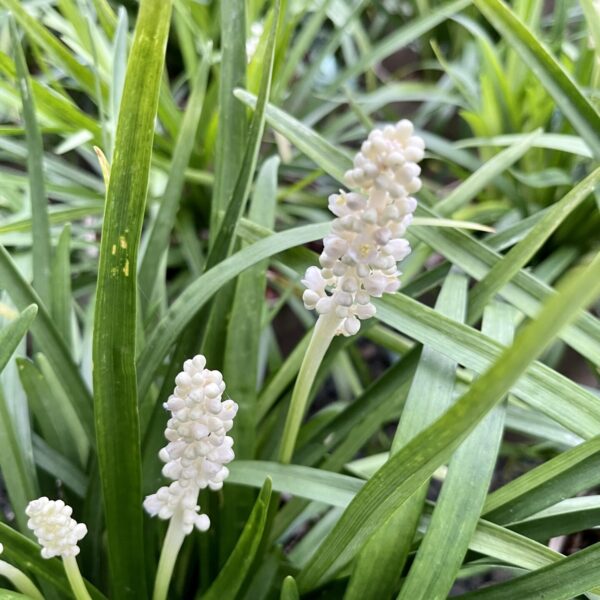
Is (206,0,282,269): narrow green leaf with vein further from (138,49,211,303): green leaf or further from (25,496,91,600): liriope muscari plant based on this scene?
(25,496,91,600): liriope muscari plant

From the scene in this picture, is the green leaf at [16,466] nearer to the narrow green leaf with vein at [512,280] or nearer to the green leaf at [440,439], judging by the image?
the green leaf at [440,439]

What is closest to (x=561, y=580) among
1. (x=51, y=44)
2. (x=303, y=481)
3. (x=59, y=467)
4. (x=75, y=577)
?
(x=303, y=481)

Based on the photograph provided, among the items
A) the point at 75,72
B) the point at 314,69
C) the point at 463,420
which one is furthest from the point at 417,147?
the point at 314,69

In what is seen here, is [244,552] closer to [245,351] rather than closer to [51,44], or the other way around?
[245,351]

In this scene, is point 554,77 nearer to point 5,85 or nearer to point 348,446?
point 348,446

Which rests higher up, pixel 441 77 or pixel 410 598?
pixel 441 77

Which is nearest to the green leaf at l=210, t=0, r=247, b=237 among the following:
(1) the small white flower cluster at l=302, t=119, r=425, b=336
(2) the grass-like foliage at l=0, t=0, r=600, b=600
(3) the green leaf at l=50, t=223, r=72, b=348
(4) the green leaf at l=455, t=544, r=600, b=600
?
(2) the grass-like foliage at l=0, t=0, r=600, b=600
